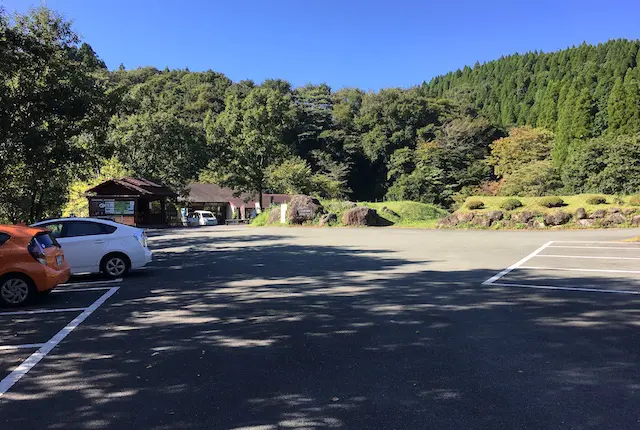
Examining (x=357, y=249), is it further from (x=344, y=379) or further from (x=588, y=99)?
(x=588, y=99)

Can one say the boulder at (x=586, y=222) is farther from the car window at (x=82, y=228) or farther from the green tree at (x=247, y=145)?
the green tree at (x=247, y=145)

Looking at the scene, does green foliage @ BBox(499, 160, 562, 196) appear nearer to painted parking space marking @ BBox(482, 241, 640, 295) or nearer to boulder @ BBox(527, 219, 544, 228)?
boulder @ BBox(527, 219, 544, 228)

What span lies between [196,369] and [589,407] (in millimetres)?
3420

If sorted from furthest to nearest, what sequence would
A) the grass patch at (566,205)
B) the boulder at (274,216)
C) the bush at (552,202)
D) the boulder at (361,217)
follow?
the boulder at (274,216) < the boulder at (361,217) < the bush at (552,202) < the grass patch at (566,205)

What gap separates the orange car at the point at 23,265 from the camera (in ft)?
24.1

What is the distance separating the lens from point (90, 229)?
10.2m

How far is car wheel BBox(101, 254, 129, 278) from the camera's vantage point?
34.1ft

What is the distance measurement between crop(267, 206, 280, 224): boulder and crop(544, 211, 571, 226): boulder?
59.7 ft

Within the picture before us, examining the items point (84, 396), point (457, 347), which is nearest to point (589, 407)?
point (457, 347)

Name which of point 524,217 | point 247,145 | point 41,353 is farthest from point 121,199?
point 41,353

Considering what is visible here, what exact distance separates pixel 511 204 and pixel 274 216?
1676cm

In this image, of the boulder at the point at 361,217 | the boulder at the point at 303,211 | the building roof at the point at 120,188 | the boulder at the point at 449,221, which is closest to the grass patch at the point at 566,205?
the boulder at the point at 449,221

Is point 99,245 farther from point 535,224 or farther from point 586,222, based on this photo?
point 586,222

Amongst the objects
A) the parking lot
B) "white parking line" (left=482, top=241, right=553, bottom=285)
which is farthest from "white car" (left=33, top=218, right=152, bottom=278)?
"white parking line" (left=482, top=241, right=553, bottom=285)
